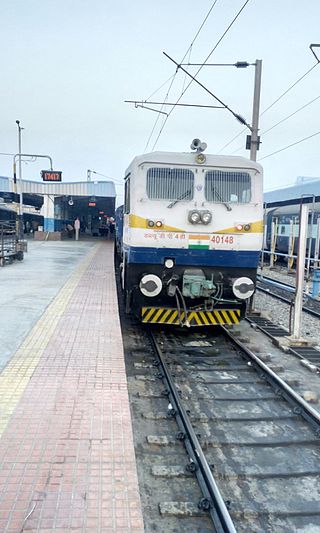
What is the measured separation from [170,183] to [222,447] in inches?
196

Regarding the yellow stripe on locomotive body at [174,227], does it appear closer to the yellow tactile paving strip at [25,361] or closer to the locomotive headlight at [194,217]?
the locomotive headlight at [194,217]

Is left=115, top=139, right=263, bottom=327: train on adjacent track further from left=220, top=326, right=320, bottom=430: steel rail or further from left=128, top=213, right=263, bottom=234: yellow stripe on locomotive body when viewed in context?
left=220, top=326, right=320, bottom=430: steel rail

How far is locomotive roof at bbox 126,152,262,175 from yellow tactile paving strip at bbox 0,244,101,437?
11.2 ft

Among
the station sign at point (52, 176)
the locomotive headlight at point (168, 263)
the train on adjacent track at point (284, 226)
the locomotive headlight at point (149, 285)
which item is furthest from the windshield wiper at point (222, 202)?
the station sign at point (52, 176)

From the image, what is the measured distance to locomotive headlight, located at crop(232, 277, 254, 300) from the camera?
820 centimetres

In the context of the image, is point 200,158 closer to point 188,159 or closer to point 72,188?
point 188,159

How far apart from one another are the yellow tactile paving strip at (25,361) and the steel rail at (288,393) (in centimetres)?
335

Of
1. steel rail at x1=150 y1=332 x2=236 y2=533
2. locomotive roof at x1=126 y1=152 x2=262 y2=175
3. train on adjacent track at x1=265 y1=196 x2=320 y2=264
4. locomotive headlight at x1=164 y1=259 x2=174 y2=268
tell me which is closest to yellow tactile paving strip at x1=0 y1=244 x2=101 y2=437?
steel rail at x1=150 y1=332 x2=236 y2=533

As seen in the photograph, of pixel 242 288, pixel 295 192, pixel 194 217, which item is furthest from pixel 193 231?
pixel 295 192

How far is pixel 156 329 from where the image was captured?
9.30 metres

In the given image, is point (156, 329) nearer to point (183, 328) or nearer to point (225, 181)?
point (183, 328)

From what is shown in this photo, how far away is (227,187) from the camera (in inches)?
325

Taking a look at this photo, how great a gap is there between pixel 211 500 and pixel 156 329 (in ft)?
18.8

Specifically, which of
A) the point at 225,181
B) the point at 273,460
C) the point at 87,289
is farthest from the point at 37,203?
the point at 273,460
